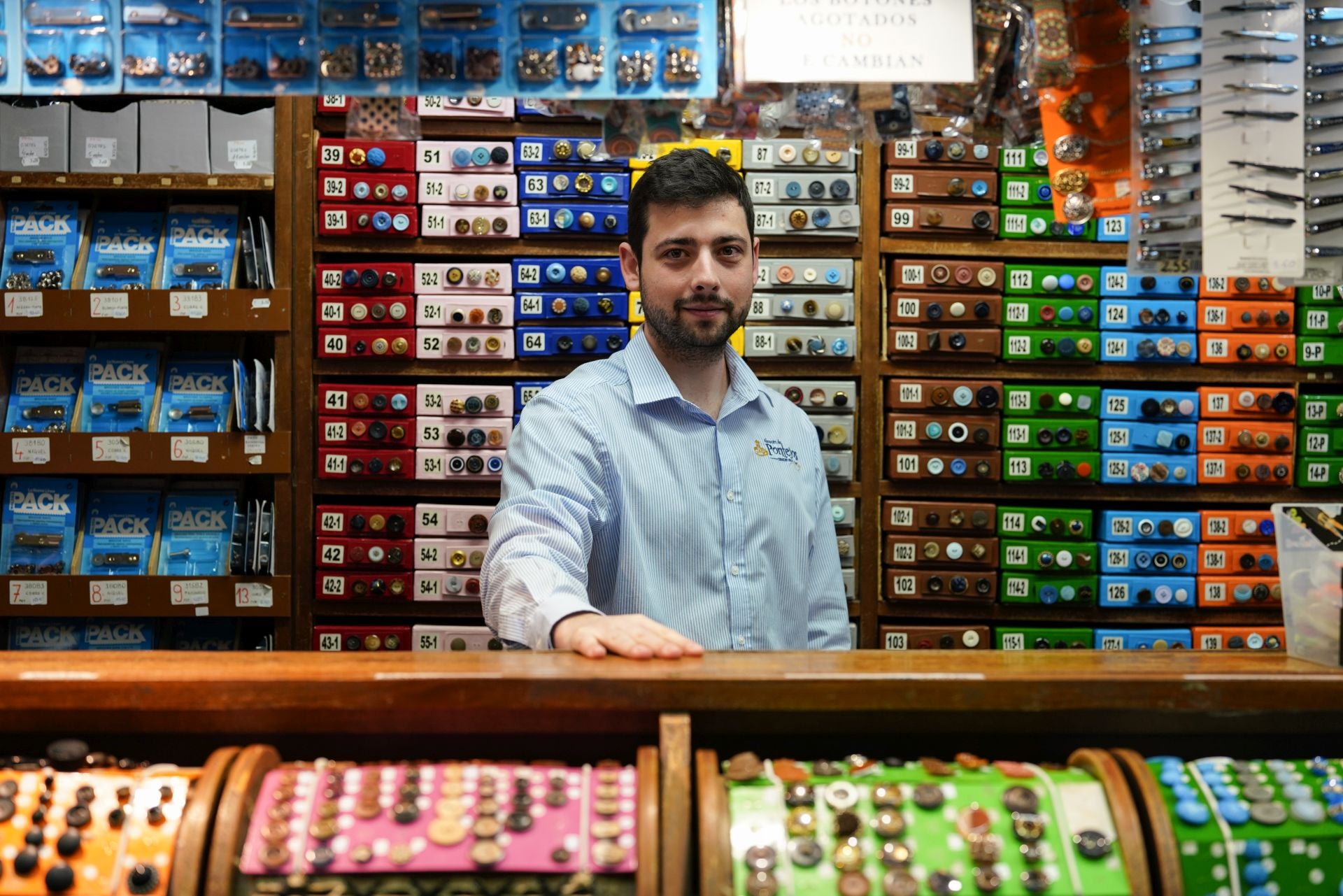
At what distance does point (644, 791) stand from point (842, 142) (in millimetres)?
1153

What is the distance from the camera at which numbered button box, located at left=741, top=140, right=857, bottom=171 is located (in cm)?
345

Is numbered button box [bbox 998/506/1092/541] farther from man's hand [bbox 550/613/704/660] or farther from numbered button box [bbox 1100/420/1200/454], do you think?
man's hand [bbox 550/613/704/660]

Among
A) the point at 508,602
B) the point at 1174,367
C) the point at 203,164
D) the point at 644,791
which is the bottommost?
the point at 644,791

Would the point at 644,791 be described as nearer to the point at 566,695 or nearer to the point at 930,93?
the point at 566,695

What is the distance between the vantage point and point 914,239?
11.8 feet

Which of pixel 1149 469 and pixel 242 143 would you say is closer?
pixel 242 143

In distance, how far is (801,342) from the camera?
354 centimetres

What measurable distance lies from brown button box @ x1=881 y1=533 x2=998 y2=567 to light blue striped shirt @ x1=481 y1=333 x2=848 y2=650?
147 cm

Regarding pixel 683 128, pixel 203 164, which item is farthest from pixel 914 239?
pixel 203 164

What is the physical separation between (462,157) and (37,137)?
129 cm

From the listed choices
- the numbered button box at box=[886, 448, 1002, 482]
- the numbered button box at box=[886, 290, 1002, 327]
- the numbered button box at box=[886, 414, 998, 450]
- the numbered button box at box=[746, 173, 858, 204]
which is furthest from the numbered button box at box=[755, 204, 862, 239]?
the numbered button box at box=[886, 448, 1002, 482]

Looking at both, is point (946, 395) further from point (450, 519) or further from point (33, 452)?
point (33, 452)

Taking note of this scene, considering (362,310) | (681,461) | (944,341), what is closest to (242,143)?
(362,310)

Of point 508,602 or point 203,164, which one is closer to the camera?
point 508,602
